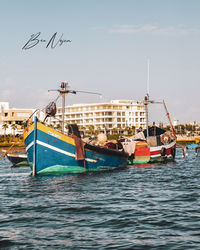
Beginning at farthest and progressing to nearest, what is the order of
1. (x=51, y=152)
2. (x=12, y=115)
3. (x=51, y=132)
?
(x=12, y=115), (x=51, y=152), (x=51, y=132)

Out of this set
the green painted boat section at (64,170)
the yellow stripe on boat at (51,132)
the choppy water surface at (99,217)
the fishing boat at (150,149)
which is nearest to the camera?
the choppy water surface at (99,217)

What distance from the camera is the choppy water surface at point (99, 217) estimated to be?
34.6 ft

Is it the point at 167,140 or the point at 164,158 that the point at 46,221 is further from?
the point at 167,140

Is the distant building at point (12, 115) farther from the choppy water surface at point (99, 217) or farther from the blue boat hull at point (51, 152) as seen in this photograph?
the choppy water surface at point (99, 217)

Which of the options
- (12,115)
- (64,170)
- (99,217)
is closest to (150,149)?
(64,170)

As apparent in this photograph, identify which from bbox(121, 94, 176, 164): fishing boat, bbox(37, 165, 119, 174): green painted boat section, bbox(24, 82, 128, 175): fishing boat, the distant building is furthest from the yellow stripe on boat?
the distant building

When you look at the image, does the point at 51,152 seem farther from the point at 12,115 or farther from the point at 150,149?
the point at 12,115

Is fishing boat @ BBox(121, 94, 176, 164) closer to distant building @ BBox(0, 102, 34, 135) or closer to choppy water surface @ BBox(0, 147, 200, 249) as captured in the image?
choppy water surface @ BBox(0, 147, 200, 249)

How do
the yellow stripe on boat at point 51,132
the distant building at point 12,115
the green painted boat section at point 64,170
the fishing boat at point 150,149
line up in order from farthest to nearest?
the distant building at point 12,115
the fishing boat at point 150,149
the green painted boat section at point 64,170
the yellow stripe on boat at point 51,132

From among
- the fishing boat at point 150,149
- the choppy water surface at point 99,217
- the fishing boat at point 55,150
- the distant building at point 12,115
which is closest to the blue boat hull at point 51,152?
the fishing boat at point 55,150

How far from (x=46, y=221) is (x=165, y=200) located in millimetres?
6099

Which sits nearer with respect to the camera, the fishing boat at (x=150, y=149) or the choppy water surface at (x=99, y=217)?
the choppy water surface at (x=99, y=217)

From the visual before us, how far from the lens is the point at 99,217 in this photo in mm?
13633

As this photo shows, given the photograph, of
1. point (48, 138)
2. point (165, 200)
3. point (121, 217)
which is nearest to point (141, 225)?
point (121, 217)
